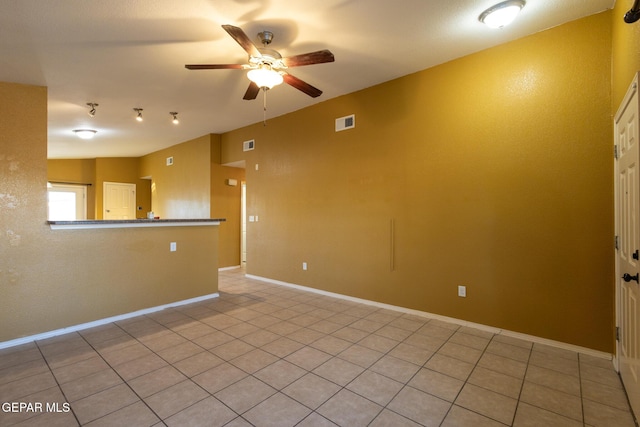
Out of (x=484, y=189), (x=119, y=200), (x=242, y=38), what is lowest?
(x=484, y=189)

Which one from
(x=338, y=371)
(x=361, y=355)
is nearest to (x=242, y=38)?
(x=338, y=371)

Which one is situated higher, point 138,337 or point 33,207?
point 33,207

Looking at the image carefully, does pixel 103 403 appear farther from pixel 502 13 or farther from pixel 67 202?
pixel 67 202

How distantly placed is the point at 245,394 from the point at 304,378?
0.45 m

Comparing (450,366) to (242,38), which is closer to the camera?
(242,38)

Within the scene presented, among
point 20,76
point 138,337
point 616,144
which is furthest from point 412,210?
point 20,76

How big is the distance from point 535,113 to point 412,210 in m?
1.56

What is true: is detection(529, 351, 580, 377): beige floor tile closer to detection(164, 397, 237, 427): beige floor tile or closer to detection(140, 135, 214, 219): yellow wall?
detection(164, 397, 237, 427): beige floor tile

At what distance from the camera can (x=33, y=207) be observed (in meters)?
3.08

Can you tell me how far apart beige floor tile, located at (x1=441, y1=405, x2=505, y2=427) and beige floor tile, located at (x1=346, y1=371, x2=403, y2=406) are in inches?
14.5

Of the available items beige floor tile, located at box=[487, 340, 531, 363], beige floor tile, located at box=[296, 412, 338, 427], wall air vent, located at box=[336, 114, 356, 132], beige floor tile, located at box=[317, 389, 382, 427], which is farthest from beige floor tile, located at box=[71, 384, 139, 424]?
wall air vent, located at box=[336, 114, 356, 132]

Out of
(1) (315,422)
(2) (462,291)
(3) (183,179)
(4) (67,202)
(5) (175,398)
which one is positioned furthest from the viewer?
(4) (67,202)

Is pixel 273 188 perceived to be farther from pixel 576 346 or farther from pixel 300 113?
pixel 576 346

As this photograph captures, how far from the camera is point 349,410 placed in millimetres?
1907
